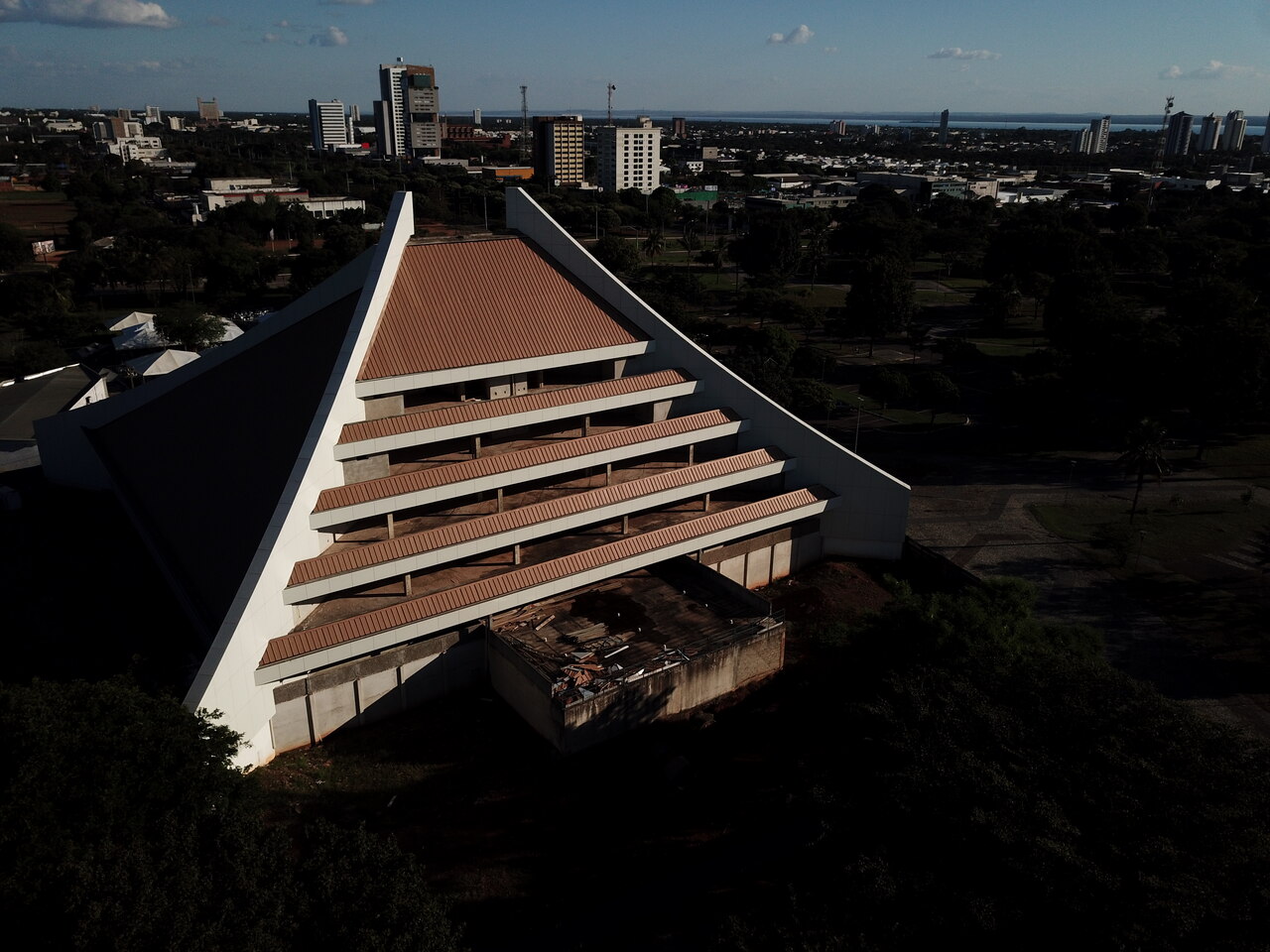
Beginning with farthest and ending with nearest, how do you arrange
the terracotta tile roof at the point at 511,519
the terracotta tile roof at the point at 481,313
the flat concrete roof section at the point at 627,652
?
1. the terracotta tile roof at the point at 481,313
2. the terracotta tile roof at the point at 511,519
3. the flat concrete roof section at the point at 627,652

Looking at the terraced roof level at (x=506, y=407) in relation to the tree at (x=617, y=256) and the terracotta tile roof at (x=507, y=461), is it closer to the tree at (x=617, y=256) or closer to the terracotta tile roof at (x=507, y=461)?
the terracotta tile roof at (x=507, y=461)

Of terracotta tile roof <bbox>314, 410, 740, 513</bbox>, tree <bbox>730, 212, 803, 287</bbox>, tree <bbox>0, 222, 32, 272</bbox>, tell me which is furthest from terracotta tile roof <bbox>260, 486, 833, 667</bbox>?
tree <bbox>0, 222, 32, 272</bbox>

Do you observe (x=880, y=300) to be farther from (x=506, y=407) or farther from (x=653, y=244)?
(x=506, y=407)

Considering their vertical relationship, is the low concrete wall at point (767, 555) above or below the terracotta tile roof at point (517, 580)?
below

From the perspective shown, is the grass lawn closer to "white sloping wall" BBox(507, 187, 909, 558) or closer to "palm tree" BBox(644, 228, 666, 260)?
"white sloping wall" BBox(507, 187, 909, 558)

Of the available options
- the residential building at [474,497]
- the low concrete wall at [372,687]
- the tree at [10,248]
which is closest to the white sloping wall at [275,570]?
the residential building at [474,497]

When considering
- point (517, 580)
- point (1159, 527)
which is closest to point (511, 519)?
point (517, 580)

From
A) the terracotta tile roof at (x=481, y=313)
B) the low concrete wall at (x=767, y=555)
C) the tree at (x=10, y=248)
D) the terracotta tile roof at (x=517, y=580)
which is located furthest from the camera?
the tree at (x=10, y=248)
